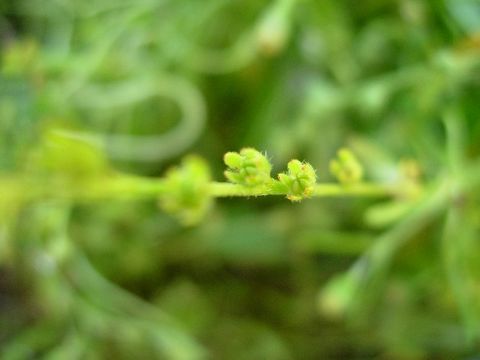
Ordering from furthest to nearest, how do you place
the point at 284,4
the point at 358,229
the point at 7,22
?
the point at 7,22, the point at 358,229, the point at 284,4

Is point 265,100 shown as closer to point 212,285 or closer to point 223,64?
point 223,64

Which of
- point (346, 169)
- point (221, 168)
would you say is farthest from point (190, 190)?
point (221, 168)

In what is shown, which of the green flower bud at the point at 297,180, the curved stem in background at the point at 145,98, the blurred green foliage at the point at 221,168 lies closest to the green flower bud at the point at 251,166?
the green flower bud at the point at 297,180

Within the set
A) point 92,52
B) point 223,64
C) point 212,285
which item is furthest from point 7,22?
point 212,285

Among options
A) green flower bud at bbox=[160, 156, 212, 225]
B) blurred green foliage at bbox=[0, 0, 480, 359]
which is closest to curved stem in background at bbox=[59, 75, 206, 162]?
blurred green foliage at bbox=[0, 0, 480, 359]

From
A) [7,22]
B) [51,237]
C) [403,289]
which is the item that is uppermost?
[7,22]

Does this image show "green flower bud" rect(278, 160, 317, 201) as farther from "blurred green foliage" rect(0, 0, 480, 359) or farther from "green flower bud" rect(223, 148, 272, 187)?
"blurred green foliage" rect(0, 0, 480, 359)

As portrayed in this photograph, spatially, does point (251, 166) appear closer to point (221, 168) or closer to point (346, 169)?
point (346, 169)
